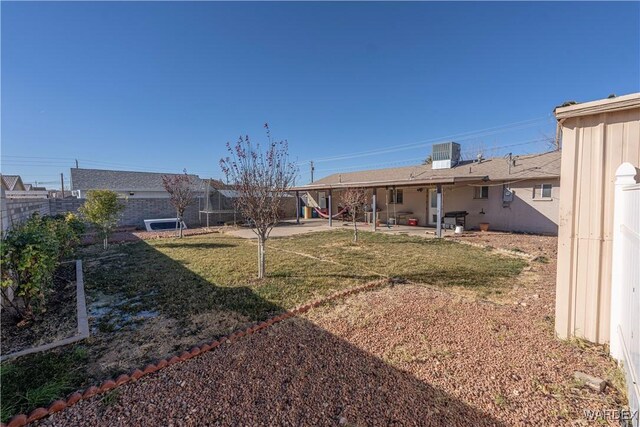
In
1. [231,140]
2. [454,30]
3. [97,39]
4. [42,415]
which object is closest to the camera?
[42,415]

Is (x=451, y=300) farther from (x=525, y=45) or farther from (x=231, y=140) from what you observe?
(x=525, y=45)

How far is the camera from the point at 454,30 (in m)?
9.38

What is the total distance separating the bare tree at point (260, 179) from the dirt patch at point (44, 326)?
109 inches

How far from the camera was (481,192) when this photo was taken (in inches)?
513

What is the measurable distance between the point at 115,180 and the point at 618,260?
81.3ft

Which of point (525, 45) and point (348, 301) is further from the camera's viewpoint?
point (525, 45)

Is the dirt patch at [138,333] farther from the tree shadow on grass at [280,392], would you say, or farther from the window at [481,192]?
the window at [481,192]

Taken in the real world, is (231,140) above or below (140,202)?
above

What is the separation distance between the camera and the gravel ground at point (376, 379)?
6.07ft

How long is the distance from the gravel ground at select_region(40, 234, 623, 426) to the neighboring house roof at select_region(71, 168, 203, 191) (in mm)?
17696

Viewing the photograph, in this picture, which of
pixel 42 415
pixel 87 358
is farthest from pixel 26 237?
pixel 42 415

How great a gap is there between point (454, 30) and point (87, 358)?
12.3 meters

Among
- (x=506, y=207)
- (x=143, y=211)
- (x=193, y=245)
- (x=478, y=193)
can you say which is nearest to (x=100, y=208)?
(x=193, y=245)

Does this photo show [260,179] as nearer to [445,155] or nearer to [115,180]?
[445,155]
